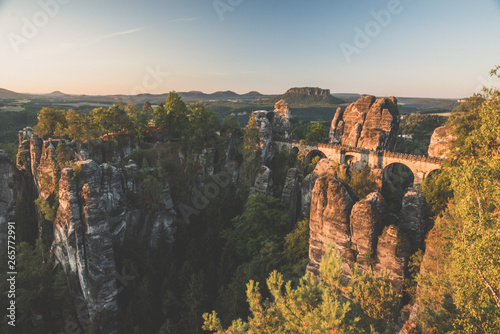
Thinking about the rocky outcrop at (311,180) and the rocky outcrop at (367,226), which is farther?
the rocky outcrop at (311,180)

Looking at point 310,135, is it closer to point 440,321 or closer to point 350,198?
point 350,198

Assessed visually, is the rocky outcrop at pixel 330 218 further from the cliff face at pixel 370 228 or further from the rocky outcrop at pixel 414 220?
the rocky outcrop at pixel 414 220

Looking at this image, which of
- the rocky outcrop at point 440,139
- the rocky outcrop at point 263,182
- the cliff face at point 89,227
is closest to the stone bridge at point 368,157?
the rocky outcrop at point 440,139

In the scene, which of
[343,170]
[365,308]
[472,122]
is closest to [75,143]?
[343,170]

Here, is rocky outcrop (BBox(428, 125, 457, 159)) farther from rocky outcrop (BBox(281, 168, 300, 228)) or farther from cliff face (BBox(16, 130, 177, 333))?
cliff face (BBox(16, 130, 177, 333))

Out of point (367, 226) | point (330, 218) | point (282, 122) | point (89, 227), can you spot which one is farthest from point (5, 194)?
point (282, 122)

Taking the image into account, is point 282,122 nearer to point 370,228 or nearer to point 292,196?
point 292,196
